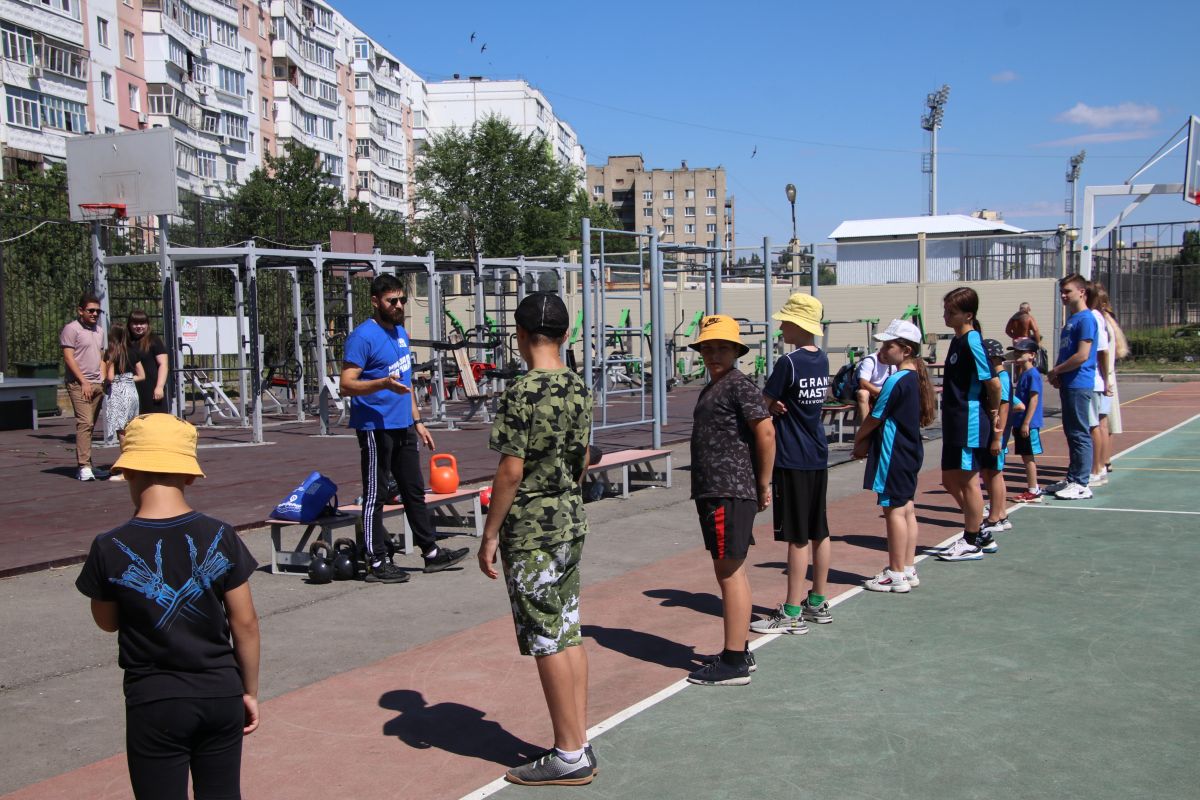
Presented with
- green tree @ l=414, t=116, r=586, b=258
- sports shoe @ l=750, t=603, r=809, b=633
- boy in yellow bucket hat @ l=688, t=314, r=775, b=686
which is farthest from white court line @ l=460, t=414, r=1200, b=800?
green tree @ l=414, t=116, r=586, b=258

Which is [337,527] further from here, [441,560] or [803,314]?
[803,314]

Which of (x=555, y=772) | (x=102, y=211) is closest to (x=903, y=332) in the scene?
(x=555, y=772)

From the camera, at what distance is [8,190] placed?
63.6 ft

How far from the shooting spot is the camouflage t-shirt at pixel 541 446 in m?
3.90

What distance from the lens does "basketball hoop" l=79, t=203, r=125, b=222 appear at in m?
15.5

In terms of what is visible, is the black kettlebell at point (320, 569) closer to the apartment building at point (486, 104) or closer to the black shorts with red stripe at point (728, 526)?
the black shorts with red stripe at point (728, 526)

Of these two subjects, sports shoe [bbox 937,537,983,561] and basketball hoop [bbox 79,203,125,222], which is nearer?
sports shoe [bbox 937,537,983,561]

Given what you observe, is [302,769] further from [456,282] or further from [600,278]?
[456,282]

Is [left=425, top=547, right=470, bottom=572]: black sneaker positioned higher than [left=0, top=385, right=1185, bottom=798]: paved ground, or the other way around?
[left=425, top=547, right=470, bottom=572]: black sneaker

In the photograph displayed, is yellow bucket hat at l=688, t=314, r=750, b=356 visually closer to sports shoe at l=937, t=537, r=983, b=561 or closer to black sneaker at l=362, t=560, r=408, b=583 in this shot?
black sneaker at l=362, t=560, r=408, b=583

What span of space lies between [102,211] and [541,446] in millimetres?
13912

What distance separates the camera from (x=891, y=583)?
6762 mm

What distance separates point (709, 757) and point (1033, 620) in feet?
8.98

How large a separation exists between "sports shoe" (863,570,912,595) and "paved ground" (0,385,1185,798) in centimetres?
20
